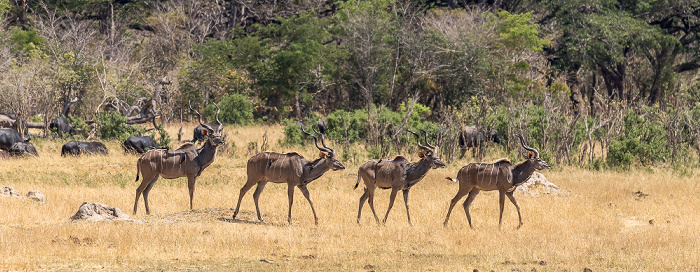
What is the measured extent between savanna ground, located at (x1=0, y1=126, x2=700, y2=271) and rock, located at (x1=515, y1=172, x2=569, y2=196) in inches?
10.9

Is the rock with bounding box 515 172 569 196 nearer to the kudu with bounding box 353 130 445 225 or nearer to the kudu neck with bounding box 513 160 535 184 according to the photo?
the kudu neck with bounding box 513 160 535 184

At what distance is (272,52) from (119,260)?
29.7 metres

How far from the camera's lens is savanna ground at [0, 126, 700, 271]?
11516 millimetres

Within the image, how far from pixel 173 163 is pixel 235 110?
21.6 m

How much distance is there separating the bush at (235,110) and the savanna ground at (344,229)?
49.9 ft

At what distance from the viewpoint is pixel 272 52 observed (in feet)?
133

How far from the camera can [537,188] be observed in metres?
19.0

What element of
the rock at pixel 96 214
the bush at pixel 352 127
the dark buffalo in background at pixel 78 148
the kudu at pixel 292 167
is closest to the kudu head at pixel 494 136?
the bush at pixel 352 127

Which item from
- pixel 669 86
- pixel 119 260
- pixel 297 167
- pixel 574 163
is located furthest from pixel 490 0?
pixel 119 260

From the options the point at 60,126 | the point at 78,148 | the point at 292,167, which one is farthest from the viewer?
the point at 60,126

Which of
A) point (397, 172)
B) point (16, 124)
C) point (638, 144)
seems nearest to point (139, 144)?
point (16, 124)

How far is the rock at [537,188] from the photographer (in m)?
18.9

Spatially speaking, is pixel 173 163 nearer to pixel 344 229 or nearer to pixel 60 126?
pixel 344 229

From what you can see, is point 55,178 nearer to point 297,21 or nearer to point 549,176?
point 549,176
